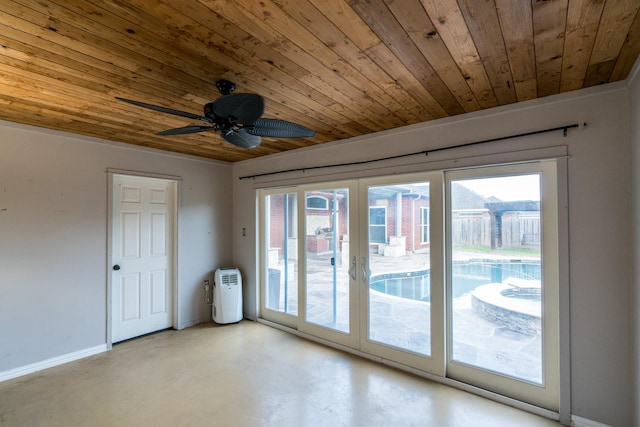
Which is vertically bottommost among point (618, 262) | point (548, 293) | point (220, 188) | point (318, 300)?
point (318, 300)

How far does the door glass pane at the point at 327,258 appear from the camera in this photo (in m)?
3.53

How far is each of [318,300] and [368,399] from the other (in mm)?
1403

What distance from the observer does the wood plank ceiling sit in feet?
4.45

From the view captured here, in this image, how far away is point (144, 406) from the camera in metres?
2.42

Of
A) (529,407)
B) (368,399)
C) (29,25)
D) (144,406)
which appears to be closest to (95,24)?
(29,25)

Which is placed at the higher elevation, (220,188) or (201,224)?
(220,188)

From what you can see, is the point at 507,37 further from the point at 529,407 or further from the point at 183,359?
the point at 183,359

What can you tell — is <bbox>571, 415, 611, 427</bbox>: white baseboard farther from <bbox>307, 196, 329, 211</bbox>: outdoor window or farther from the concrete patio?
<bbox>307, 196, 329, 211</bbox>: outdoor window

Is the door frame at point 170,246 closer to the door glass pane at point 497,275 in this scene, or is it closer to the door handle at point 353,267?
the door handle at point 353,267

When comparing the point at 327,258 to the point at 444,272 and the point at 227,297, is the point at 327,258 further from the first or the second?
the point at 227,297

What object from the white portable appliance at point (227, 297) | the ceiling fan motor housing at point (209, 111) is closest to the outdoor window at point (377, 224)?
the ceiling fan motor housing at point (209, 111)

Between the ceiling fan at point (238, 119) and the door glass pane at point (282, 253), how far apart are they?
1.83 meters

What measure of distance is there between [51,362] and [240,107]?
3.34 m

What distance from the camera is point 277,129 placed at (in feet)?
6.79
